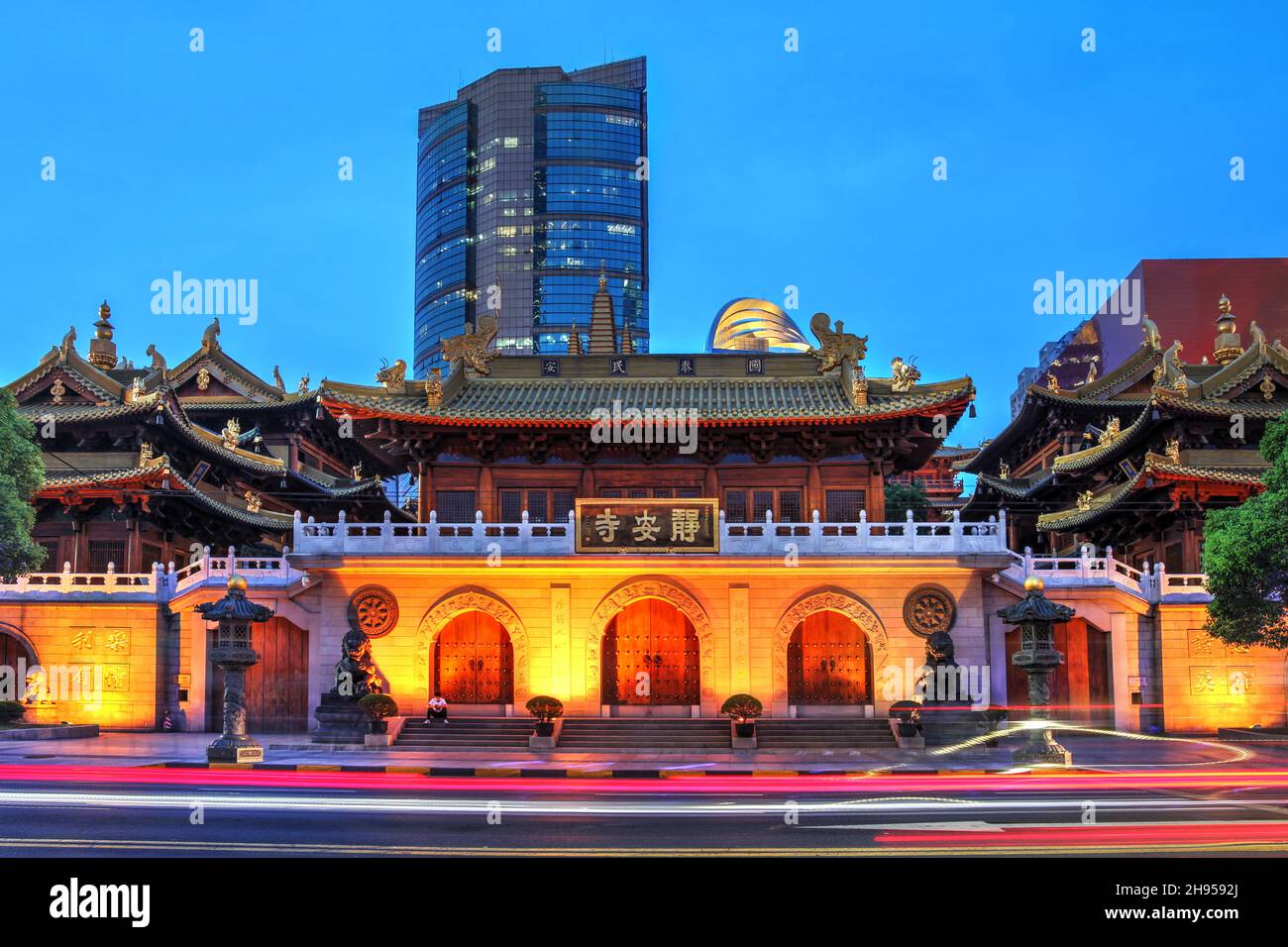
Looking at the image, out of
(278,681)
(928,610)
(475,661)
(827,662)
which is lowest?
(278,681)

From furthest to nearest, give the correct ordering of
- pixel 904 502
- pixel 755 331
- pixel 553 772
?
pixel 755 331
pixel 904 502
pixel 553 772

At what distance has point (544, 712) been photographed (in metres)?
25.2

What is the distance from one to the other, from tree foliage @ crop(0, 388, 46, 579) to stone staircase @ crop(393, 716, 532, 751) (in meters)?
9.66

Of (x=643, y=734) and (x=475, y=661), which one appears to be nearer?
(x=643, y=734)

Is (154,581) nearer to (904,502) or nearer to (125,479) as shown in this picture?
(125,479)

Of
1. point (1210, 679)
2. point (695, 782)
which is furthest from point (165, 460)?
point (1210, 679)

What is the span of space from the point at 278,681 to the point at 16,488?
25.4 ft

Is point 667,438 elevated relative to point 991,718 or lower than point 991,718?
elevated

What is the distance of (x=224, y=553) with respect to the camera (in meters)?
39.7

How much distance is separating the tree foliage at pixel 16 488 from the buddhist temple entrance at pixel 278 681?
224 inches

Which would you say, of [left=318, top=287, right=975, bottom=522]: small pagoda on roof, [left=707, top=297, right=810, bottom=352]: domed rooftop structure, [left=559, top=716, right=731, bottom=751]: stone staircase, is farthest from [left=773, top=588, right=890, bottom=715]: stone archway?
[left=707, top=297, right=810, bottom=352]: domed rooftop structure
